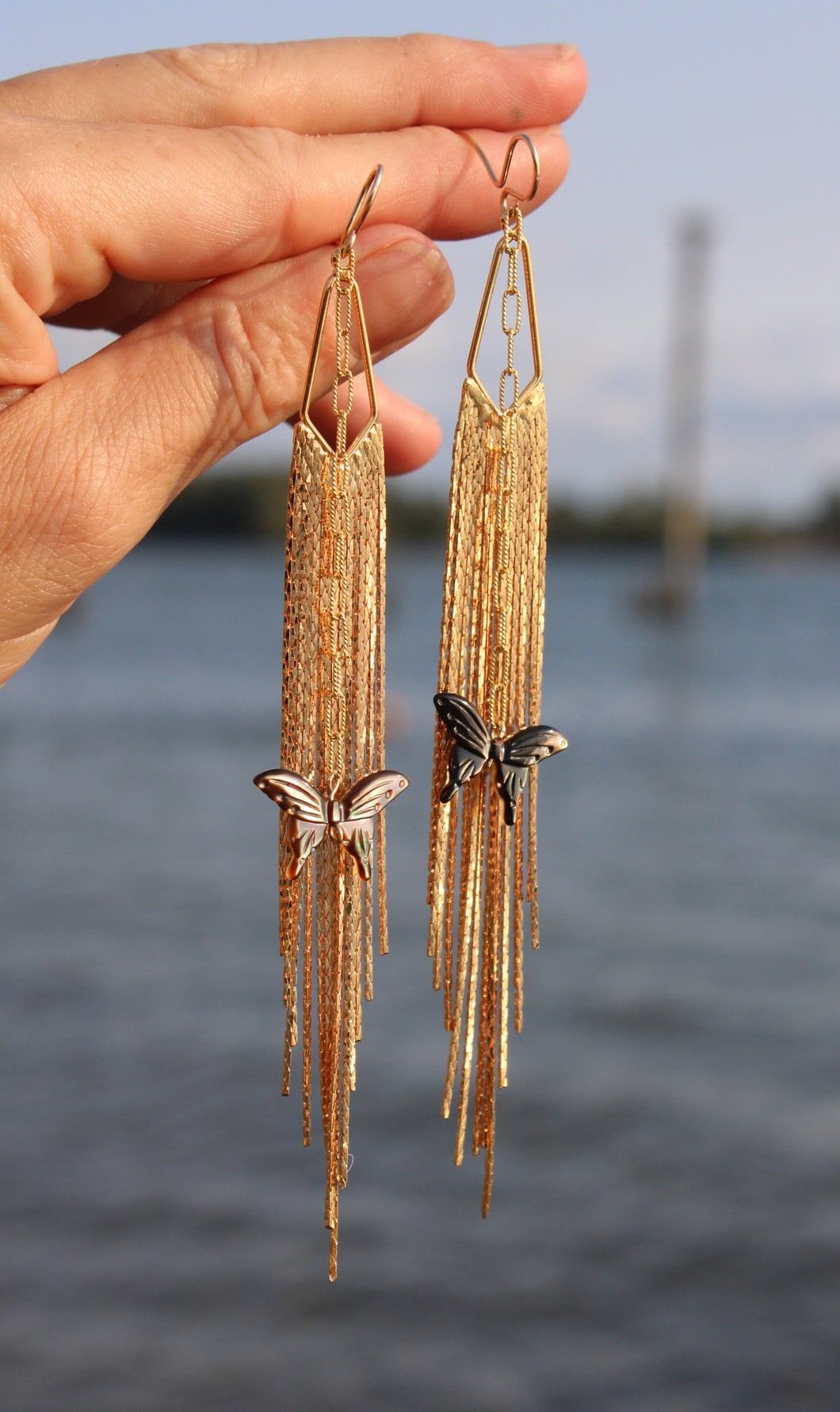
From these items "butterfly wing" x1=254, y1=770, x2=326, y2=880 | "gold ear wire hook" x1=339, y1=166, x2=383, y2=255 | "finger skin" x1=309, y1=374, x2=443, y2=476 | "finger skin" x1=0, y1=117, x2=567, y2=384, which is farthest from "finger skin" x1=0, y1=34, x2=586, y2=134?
"butterfly wing" x1=254, y1=770, x2=326, y2=880

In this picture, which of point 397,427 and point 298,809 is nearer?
point 298,809

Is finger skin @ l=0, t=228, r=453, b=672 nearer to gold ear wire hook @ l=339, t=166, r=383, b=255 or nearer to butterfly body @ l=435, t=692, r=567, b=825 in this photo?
gold ear wire hook @ l=339, t=166, r=383, b=255

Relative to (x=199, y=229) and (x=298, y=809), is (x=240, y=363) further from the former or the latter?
(x=298, y=809)

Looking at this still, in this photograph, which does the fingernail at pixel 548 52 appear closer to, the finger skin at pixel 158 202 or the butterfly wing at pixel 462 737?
the finger skin at pixel 158 202

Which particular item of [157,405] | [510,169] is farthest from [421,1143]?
[510,169]

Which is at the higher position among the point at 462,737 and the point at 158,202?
the point at 158,202

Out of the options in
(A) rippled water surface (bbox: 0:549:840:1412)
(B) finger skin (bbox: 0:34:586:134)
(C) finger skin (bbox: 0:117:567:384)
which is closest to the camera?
(C) finger skin (bbox: 0:117:567:384)

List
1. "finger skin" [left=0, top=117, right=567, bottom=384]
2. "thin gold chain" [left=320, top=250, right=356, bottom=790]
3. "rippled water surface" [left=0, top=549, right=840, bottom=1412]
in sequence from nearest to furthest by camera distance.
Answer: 1. "finger skin" [left=0, top=117, right=567, bottom=384]
2. "thin gold chain" [left=320, top=250, right=356, bottom=790]
3. "rippled water surface" [left=0, top=549, right=840, bottom=1412]

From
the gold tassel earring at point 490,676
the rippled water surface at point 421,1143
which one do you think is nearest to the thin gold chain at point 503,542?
the gold tassel earring at point 490,676
